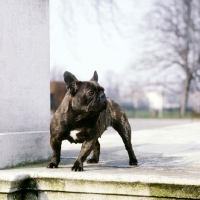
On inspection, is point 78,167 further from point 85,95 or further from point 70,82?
point 70,82

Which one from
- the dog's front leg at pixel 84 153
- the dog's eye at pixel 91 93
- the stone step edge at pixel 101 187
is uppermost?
the dog's eye at pixel 91 93

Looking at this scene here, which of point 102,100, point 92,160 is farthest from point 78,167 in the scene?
point 92,160

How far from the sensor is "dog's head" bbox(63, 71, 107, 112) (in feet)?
14.5

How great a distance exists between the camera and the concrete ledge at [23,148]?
489 cm

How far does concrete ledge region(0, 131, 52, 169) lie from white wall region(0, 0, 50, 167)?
1 centimetres

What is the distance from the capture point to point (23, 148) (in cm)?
525

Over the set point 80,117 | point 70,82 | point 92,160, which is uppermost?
point 70,82

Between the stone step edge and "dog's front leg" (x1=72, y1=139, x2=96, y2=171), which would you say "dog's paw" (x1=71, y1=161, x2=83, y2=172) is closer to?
"dog's front leg" (x1=72, y1=139, x2=96, y2=171)

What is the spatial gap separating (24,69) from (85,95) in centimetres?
131

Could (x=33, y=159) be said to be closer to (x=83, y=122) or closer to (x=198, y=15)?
(x=83, y=122)

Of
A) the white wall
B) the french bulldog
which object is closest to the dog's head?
the french bulldog

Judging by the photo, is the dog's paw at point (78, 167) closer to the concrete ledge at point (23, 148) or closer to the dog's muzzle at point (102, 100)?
the dog's muzzle at point (102, 100)

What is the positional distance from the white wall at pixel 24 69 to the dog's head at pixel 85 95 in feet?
3.14

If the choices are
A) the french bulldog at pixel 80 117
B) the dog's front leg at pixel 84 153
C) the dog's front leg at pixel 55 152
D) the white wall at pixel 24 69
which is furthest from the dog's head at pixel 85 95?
the white wall at pixel 24 69
